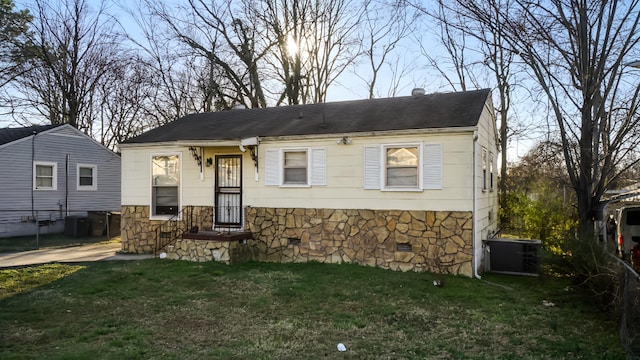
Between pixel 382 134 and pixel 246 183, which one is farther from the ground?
pixel 382 134

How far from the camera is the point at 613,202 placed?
10781mm

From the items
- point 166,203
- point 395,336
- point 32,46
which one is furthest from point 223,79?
point 395,336

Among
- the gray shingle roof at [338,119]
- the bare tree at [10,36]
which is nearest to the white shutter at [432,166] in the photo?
the gray shingle roof at [338,119]

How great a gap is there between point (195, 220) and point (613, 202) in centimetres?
1078

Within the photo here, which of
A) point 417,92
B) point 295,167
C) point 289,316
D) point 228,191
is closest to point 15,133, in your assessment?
point 228,191

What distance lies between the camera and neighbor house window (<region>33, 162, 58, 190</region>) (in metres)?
17.8

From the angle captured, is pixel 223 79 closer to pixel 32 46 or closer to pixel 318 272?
pixel 32 46

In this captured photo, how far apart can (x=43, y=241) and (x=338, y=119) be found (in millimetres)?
11681

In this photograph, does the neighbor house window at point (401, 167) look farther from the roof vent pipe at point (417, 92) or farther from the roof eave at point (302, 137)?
the roof vent pipe at point (417, 92)

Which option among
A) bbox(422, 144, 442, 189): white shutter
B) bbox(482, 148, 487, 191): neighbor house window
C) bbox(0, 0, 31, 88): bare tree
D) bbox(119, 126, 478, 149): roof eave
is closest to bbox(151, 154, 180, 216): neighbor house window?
bbox(119, 126, 478, 149): roof eave

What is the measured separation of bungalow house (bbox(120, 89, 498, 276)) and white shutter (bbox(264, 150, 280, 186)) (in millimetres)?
27

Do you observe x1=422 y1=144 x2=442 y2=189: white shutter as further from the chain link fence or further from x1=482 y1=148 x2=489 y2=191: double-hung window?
the chain link fence

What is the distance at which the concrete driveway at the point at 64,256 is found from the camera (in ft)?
35.4

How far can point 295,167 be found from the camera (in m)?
11.0
